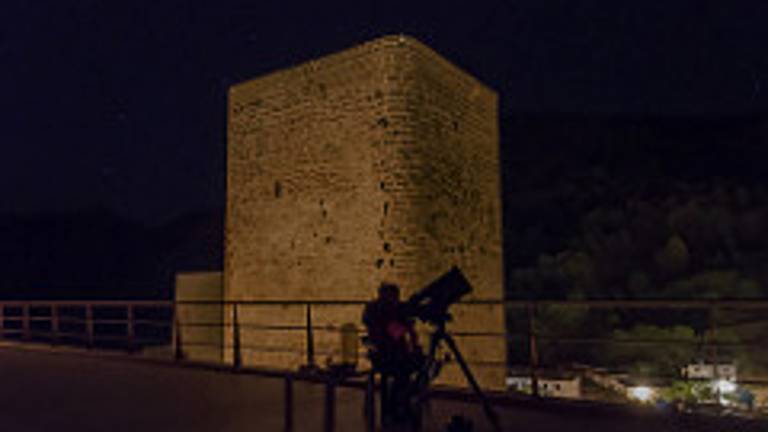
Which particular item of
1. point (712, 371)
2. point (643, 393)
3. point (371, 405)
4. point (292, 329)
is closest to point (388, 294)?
point (371, 405)

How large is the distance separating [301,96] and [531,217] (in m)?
43.7

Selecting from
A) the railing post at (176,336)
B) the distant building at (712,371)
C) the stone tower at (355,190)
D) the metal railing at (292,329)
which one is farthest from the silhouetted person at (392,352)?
the railing post at (176,336)

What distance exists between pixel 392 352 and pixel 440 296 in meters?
0.36

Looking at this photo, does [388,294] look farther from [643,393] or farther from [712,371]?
[643,393]

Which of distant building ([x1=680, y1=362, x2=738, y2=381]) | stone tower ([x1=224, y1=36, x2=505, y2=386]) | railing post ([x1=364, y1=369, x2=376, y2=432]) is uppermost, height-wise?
stone tower ([x1=224, y1=36, x2=505, y2=386])

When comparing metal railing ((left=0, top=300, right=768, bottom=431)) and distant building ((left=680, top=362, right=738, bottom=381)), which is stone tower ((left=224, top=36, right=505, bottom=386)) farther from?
distant building ((left=680, top=362, right=738, bottom=381))

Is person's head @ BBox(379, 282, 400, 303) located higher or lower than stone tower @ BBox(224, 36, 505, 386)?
lower

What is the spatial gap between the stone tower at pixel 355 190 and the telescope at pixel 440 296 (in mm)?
4567

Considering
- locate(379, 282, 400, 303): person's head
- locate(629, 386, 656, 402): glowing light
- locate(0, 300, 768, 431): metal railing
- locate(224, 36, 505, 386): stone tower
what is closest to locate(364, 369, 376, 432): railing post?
locate(0, 300, 768, 431): metal railing

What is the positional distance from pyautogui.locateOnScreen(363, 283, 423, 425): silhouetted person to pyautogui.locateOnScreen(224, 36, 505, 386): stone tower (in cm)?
450

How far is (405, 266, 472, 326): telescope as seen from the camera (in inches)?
126

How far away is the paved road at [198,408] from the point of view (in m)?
4.17

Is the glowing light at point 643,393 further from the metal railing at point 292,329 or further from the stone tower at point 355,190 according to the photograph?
the stone tower at point 355,190

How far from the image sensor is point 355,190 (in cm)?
824
